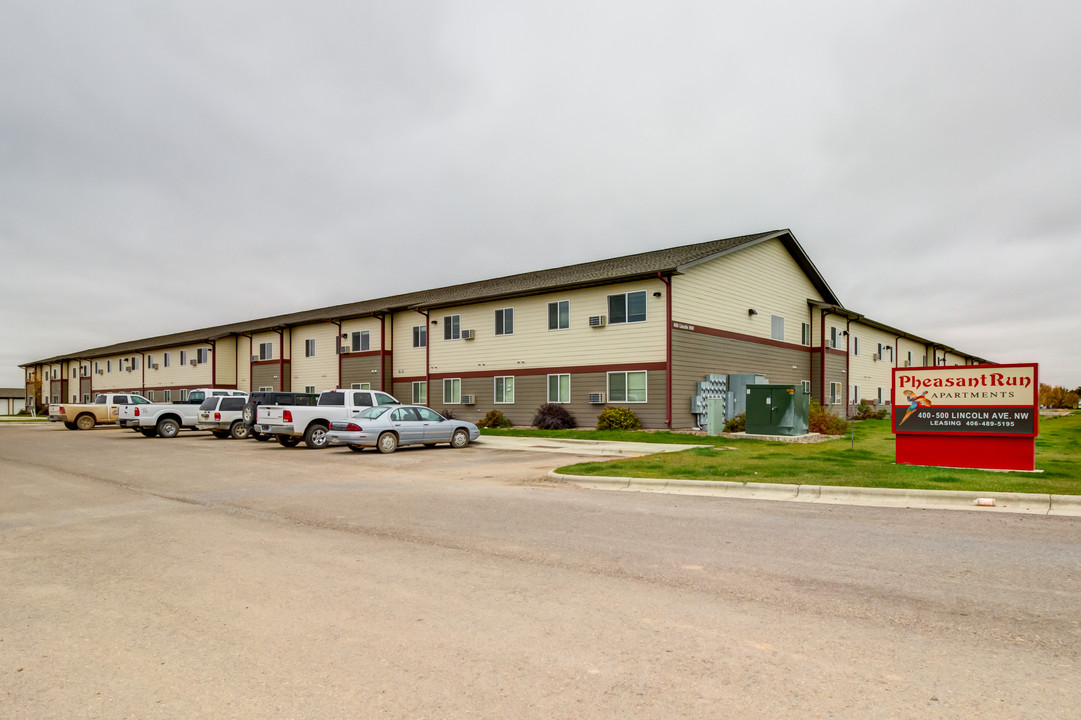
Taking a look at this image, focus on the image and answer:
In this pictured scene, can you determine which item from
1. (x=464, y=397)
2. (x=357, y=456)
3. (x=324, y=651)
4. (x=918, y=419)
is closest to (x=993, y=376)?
(x=918, y=419)

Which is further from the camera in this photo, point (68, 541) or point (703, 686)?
point (68, 541)

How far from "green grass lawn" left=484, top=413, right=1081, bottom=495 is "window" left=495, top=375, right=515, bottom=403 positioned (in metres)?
12.6

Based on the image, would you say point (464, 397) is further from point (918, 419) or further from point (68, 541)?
point (68, 541)

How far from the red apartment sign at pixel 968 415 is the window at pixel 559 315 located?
16409 millimetres

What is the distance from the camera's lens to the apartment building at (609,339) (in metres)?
27.5

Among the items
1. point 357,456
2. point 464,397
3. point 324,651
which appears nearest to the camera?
point 324,651

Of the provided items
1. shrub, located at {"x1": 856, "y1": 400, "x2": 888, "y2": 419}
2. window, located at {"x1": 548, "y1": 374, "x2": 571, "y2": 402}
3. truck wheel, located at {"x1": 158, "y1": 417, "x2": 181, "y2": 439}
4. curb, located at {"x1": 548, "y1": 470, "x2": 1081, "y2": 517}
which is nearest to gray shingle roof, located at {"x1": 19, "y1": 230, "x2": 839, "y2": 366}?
window, located at {"x1": 548, "y1": 374, "x2": 571, "y2": 402}

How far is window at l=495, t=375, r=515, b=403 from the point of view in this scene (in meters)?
32.0

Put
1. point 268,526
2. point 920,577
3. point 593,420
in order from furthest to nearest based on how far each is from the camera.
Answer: point 593,420 → point 268,526 → point 920,577

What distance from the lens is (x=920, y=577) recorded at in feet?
20.6

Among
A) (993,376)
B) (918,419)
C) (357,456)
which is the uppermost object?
(993,376)

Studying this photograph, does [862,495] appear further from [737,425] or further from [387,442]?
[737,425]

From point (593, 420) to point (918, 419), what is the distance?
50.3 feet

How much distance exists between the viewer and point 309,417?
22.9 m
